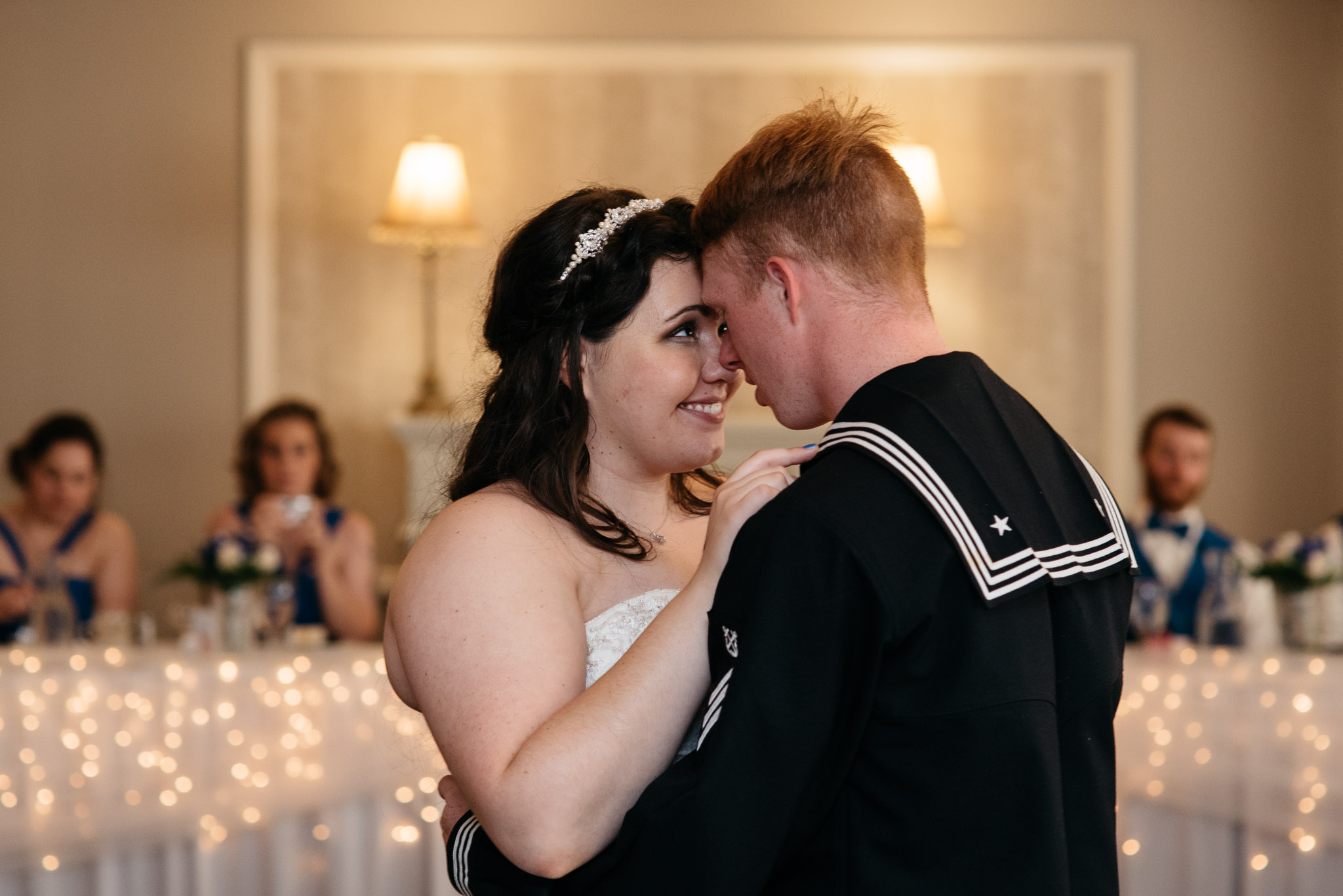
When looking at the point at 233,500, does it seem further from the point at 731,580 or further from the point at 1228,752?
the point at 731,580

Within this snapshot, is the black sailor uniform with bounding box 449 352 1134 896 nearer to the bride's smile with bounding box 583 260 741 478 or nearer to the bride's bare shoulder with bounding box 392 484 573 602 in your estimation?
the bride's bare shoulder with bounding box 392 484 573 602

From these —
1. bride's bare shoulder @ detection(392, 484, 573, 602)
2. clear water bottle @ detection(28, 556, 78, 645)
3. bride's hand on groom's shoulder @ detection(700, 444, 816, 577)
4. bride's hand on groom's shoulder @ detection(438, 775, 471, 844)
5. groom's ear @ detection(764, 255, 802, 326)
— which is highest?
groom's ear @ detection(764, 255, 802, 326)

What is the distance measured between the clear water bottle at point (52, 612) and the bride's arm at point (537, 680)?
90.9 inches

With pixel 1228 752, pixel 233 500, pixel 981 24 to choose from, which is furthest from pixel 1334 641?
pixel 233 500

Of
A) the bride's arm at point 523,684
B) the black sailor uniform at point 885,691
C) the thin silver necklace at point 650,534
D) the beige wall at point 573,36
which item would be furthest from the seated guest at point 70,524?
the black sailor uniform at point 885,691

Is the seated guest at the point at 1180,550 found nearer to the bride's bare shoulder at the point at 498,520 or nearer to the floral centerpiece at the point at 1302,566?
the floral centerpiece at the point at 1302,566

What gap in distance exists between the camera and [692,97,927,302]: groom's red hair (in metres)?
1.28

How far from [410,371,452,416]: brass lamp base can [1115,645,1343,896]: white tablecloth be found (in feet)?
9.77

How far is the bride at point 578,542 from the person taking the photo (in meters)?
1.27

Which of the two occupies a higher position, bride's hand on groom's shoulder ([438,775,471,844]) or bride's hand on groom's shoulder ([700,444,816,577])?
bride's hand on groom's shoulder ([700,444,816,577])

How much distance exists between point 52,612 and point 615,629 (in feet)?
8.08

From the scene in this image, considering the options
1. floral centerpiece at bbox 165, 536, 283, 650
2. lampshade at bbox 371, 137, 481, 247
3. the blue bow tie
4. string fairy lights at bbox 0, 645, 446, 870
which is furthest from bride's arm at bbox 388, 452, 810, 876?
lampshade at bbox 371, 137, 481, 247

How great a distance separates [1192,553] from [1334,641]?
2.95 feet

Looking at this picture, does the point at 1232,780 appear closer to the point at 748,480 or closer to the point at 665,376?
the point at 665,376
